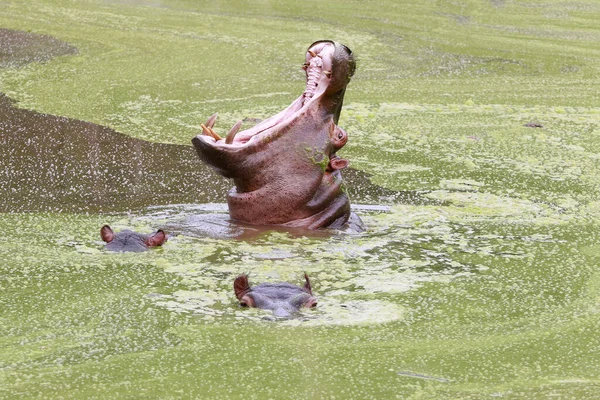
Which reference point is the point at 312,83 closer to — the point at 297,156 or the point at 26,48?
the point at 297,156

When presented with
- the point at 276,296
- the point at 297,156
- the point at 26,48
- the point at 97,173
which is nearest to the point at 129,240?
the point at 297,156

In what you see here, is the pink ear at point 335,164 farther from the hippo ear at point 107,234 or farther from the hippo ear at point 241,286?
the hippo ear at point 241,286

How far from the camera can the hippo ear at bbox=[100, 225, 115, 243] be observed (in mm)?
4395

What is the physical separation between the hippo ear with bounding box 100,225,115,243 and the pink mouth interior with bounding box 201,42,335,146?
0.55 meters

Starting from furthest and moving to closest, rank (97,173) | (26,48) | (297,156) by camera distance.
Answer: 1. (26,48)
2. (97,173)
3. (297,156)

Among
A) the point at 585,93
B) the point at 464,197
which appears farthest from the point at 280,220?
the point at 585,93

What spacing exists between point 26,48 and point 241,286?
5309 millimetres

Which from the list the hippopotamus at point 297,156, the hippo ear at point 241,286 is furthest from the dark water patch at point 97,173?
the hippo ear at point 241,286

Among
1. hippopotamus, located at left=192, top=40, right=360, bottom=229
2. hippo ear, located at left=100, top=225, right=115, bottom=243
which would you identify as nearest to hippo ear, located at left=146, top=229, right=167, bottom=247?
hippo ear, located at left=100, top=225, right=115, bottom=243

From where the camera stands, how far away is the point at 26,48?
8.57 meters

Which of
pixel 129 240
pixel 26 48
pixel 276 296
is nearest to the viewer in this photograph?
pixel 276 296

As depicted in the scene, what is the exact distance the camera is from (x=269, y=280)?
4.04 metres

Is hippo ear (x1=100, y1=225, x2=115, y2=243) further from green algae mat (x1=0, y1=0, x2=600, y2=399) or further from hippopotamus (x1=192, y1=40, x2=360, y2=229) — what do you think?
hippopotamus (x1=192, y1=40, x2=360, y2=229)

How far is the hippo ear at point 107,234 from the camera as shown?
173 inches
